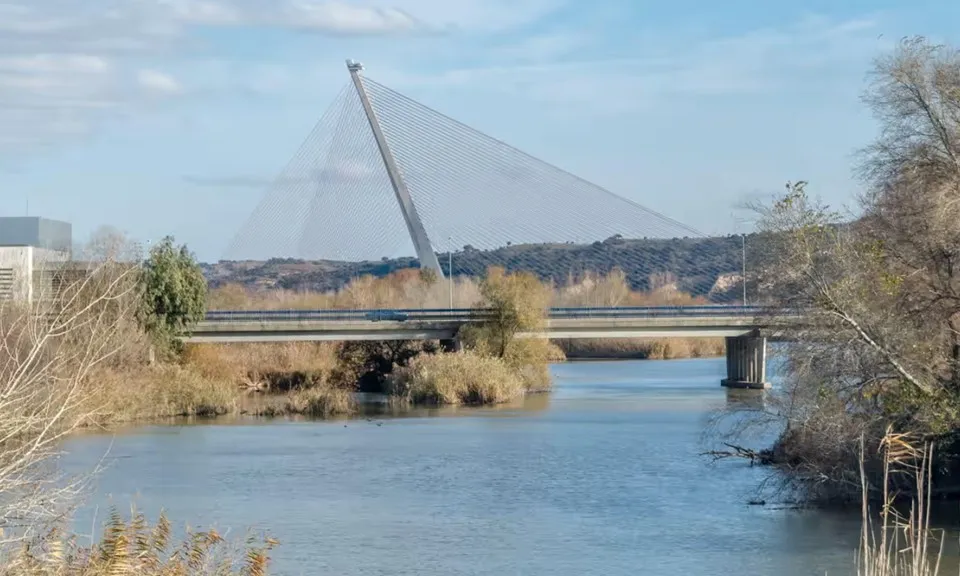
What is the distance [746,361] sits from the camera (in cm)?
4456

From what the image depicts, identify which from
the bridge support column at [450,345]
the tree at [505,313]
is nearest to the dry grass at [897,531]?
the tree at [505,313]

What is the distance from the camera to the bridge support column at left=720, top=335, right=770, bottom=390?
144ft

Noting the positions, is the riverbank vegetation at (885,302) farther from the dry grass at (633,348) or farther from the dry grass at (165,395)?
the dry grass at (633,348)

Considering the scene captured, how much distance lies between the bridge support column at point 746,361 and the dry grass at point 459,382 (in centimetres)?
828

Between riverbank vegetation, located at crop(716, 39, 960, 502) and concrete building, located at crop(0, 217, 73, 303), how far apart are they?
2097 centimetres

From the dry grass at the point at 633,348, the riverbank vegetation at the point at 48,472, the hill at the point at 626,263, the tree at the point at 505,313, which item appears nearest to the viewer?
the riverbank vegetation at the point at 48,472

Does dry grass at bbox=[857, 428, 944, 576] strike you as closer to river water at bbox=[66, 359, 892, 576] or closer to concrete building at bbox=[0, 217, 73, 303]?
river water at bbox=[66, 359, 892, 576]

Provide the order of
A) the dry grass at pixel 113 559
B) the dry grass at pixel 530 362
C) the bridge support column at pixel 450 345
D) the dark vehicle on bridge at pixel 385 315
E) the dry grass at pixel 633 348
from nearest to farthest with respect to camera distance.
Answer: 1. the dry grass at pixel 113 559
2. the dry grass at pixel 530 362
3. the bridge support column at pixel 450 345
4. the dark vehicle on bridge at pixel 385 315
5. the dry grass at pixel 633 348

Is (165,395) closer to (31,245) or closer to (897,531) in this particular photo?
(31,245)

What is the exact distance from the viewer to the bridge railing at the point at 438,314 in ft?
147

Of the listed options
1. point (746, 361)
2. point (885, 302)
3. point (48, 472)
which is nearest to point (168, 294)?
point (746, 361)

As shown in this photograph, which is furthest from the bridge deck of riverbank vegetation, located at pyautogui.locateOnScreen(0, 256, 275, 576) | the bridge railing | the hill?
riverbank vegetation, located at pyautogui.locateOnScreen(0, 256, 275, 576)

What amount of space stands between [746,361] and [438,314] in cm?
1073

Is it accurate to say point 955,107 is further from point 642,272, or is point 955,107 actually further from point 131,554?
point 642,272
